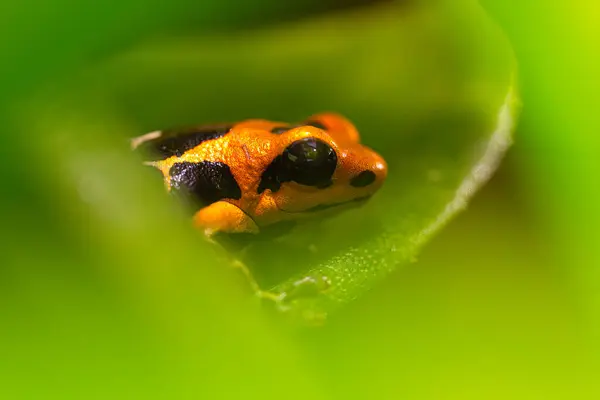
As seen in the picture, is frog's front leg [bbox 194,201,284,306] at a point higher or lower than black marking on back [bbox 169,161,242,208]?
lower

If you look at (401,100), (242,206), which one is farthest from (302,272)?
(401,100)

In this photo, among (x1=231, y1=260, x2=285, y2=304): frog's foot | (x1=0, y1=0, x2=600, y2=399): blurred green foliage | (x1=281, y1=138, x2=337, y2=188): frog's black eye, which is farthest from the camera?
(x1=281, y1=138, x2=337, y2=188): frog's black eye

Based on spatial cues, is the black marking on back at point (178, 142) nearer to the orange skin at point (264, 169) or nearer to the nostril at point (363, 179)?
the orange skin at point (264, 169)

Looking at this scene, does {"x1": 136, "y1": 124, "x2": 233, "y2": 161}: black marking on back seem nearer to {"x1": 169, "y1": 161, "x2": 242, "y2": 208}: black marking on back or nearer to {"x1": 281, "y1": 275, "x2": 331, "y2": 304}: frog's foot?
{"x1": 169, "y1": 161, "x2": 242, "y2": 208}: black marking on back

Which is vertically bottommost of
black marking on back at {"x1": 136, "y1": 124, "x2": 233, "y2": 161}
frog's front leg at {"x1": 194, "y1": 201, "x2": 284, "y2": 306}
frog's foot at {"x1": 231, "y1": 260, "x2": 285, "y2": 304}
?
frog's foot at {"x1": 231, "y1": 260, "x2": 285, "y2": 304}

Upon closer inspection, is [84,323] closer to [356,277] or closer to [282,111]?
[356,277]

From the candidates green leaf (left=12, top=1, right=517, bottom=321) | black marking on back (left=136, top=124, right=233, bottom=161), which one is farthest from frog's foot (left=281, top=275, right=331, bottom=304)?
black marking on back (left=136, top=124, right=233, bottom=161)
